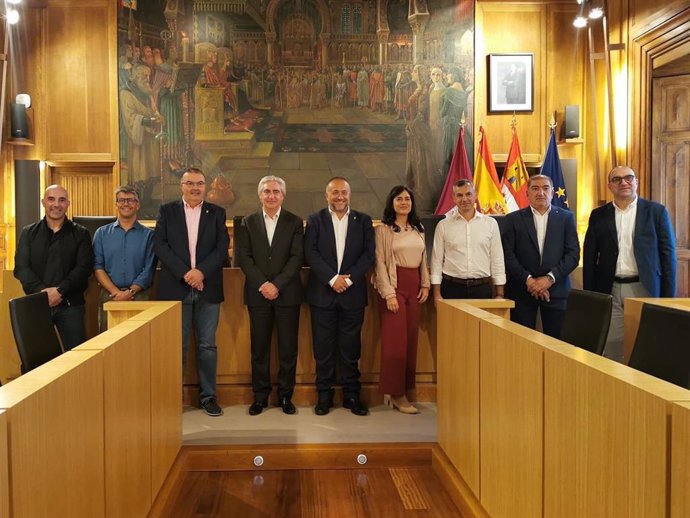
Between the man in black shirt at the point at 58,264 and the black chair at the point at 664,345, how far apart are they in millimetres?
3047

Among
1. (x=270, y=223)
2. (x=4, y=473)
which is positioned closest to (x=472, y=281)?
(x=270, y=223)

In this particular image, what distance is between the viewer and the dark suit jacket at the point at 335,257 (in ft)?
12.6

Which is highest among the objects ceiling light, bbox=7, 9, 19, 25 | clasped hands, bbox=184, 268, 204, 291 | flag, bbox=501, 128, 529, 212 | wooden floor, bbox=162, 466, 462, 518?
ceiling light, bbox=7, 9, 19, 25

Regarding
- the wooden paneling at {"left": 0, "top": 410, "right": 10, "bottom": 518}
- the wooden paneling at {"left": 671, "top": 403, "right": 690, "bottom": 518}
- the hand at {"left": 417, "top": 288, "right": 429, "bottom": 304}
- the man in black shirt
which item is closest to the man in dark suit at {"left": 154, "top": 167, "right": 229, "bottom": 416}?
the man in black shirt

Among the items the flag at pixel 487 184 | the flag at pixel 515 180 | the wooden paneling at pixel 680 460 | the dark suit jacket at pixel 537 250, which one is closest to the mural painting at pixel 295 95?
the flag at pixel 487 184

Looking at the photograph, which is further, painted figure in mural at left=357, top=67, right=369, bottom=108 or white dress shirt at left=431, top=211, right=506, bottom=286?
painted figure in mural at left=357, top=67, right=369, bottom=108

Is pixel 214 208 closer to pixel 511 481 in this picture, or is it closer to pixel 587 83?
pixel 511 481

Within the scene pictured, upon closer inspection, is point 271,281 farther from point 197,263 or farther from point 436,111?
point 436,111

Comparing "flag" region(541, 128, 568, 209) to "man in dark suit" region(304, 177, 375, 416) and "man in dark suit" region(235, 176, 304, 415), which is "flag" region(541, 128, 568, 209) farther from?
"man in dark suit" region(235, 176, 304, 415)

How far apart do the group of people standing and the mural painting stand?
3258 mm

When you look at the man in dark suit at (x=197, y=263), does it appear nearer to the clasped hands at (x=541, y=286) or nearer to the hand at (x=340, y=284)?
the hand at (x=340, y=284)

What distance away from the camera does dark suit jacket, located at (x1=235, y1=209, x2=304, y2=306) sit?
3.83 metres

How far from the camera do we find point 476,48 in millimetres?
7324

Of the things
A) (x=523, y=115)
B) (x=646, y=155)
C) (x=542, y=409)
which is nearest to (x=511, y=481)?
(x=542, y=409)
